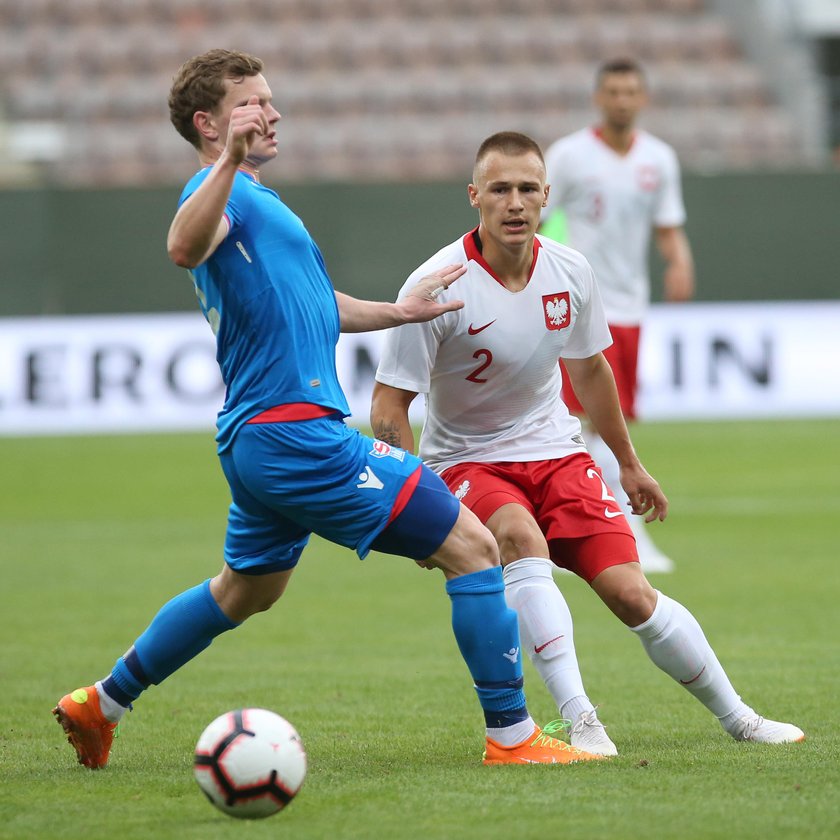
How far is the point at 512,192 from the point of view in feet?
15.9

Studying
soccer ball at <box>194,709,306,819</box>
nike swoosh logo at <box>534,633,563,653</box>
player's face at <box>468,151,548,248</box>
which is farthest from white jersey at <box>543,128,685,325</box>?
soccer ball at <box>194,709,306,819</box>

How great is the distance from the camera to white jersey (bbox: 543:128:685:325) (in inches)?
358

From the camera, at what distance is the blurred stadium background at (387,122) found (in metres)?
17.0

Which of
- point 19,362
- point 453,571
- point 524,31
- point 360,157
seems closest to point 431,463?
point 453,571

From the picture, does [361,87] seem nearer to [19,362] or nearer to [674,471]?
[19,362]

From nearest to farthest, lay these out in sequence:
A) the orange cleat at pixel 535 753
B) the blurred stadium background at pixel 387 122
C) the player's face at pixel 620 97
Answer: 1. the orange cleat at pixel 535 753
2. the player's face at pixel 620 97
3. the blurred stadium background at pixel 387 122

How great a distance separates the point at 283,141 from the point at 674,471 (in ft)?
28.6

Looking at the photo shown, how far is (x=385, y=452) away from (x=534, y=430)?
930mm

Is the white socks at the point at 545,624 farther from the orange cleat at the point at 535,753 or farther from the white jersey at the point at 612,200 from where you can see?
the white jersey at the point at 612,200

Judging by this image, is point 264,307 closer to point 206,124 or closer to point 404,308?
point 404,308

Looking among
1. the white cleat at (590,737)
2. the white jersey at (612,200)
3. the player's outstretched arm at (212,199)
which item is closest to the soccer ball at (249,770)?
the white cleat at (590,737)

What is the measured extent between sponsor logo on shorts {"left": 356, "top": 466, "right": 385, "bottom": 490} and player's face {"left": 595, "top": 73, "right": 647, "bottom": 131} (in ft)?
15.8

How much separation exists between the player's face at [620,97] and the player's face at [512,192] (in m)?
3.88

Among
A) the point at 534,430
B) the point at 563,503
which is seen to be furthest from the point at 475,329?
the point at 563,503
